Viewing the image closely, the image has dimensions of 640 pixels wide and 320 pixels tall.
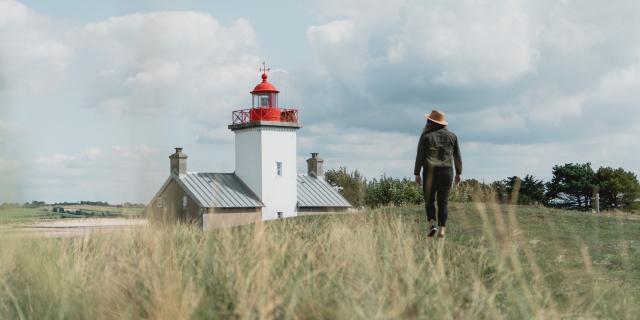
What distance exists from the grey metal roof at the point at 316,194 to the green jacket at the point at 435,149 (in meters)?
30.8

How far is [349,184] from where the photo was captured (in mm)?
55812

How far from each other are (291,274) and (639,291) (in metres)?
5.81

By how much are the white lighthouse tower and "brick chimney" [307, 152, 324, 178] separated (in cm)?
438

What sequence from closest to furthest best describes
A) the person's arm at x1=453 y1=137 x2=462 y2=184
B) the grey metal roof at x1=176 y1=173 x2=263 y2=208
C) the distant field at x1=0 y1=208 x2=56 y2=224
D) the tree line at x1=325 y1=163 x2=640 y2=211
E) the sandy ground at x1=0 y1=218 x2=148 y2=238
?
the distant field at x1=0 y1=208 x2=56 y2=224 < the sandy ground at x1=0 y1=218 x2=148 y2=238 < the person's arm at x1=453 y1=137 x2=462 y2=184 < the grey metal roof at x1=176 y1=173 x2=263 y2=208 < the tree line at x1=325 y1=163 x2=640 y2=211

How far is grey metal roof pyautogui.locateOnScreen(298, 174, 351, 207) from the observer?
44188 millimetres

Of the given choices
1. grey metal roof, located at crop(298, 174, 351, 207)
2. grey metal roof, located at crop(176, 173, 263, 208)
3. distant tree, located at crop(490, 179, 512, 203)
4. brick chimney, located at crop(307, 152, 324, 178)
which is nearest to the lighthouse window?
grey metal roof, located at crop(176, 173, 263, 208)

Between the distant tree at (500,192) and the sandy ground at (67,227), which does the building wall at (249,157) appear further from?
the sandy ground at (67,227)

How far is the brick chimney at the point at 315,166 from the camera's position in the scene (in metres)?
47.7

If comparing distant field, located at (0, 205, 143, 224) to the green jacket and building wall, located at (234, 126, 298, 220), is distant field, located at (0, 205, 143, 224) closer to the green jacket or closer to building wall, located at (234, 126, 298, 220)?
the green jacket

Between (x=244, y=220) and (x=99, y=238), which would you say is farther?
(x=244, y=220)

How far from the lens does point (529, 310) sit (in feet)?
25.6

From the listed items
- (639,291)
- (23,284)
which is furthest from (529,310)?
(23,284)

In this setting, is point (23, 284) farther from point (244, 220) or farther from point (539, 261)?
point (244, 220)

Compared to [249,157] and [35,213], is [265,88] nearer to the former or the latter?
[249,157]
